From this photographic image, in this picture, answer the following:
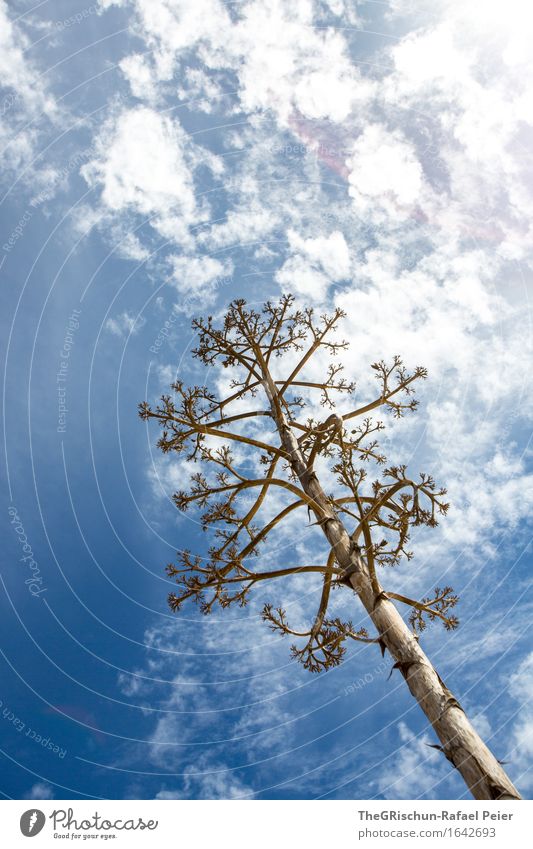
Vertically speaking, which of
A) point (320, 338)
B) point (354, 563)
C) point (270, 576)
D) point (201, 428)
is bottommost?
point (354, 563)

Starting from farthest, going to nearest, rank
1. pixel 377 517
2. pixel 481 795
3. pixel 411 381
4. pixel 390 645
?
pixel 411 381, pixel 377 517, pixel 390 645, pixel 481 795

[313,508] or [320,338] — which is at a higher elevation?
[320,338]

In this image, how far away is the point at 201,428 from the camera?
8508mm

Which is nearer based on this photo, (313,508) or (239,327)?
(313,508)

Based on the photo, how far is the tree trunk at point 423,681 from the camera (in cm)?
421

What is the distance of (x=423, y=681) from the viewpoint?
5047mm

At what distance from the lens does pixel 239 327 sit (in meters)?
9.96

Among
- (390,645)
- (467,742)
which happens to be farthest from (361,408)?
(467,742)

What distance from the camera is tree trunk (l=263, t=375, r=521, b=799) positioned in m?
4.21

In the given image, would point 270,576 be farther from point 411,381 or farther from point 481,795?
point 411,381
